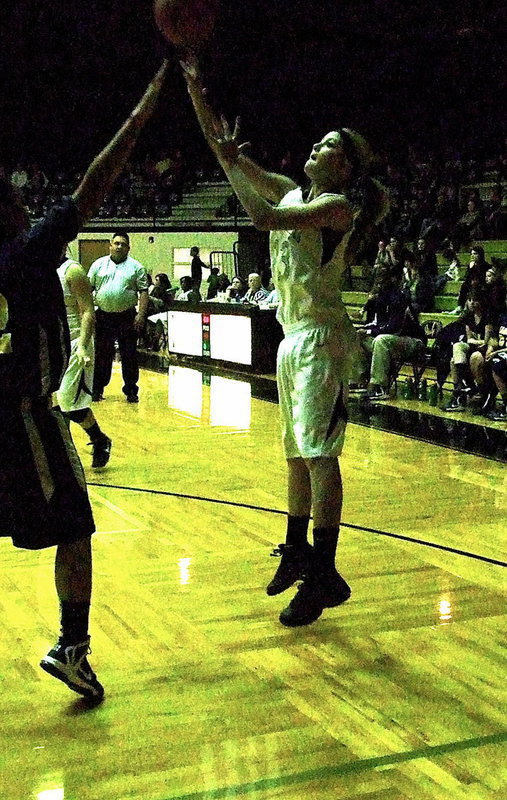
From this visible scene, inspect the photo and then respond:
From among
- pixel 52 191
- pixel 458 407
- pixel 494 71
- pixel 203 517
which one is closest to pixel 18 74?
pixel 52 191

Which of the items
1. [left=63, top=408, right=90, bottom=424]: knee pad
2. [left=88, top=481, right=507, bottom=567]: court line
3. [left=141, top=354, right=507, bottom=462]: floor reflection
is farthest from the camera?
[left=141, top=354, right=507, bottom=462]: floor reflection

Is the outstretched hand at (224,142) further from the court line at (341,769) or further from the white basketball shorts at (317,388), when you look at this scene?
the court line at (341,769)

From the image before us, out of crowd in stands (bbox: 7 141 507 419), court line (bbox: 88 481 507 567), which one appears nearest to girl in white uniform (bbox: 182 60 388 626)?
crowd in stands (bbox: 7 141 507 419)

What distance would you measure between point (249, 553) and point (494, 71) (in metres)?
15.1

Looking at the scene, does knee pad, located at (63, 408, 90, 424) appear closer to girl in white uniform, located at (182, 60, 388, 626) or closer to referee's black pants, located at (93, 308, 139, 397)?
referee's black pants, located at (93, 308, 139, 397)

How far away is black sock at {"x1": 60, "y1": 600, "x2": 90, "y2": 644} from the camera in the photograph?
9.91 ft

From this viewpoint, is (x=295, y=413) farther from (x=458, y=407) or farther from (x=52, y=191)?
(x=52, y=191)

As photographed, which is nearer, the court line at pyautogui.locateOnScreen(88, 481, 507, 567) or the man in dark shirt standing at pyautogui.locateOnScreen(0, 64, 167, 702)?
the man in dark shirt standing at pyautogui.locateOnScreen(0, 64, 167, 702)

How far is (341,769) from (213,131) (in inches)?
81.4

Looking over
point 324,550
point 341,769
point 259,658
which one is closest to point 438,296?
point 324,550

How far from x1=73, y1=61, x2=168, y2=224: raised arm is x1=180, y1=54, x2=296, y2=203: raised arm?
43 centimetres

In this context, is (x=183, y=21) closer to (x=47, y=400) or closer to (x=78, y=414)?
(x=47, y=400)

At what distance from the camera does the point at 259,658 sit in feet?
11.0

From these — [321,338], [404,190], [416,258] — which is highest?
[404,190]
